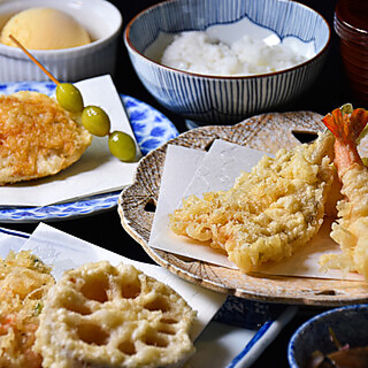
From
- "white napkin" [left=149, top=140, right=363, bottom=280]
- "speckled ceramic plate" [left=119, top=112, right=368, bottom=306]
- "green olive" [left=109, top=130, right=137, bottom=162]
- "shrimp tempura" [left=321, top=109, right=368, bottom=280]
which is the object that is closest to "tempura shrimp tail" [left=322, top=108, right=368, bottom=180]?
"shrimp tempura" [left=321, top=109, right=368, bottom=280]

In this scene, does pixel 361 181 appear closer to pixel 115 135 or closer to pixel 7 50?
pixel 115 135

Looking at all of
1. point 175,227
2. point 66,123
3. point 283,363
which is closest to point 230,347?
point 283,363

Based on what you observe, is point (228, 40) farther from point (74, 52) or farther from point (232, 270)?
point (232, 270)

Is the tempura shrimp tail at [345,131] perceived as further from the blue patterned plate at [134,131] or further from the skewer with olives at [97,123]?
the skewer with olives at [97,123]

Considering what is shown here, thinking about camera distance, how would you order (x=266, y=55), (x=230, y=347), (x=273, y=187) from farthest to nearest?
(x=266, y=55) < (x=273, y=187) < (x=230, y=347)

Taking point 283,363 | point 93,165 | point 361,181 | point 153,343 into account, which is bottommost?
point 93,165

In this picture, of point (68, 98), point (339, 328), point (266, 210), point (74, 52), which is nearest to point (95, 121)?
point (68, 98)
